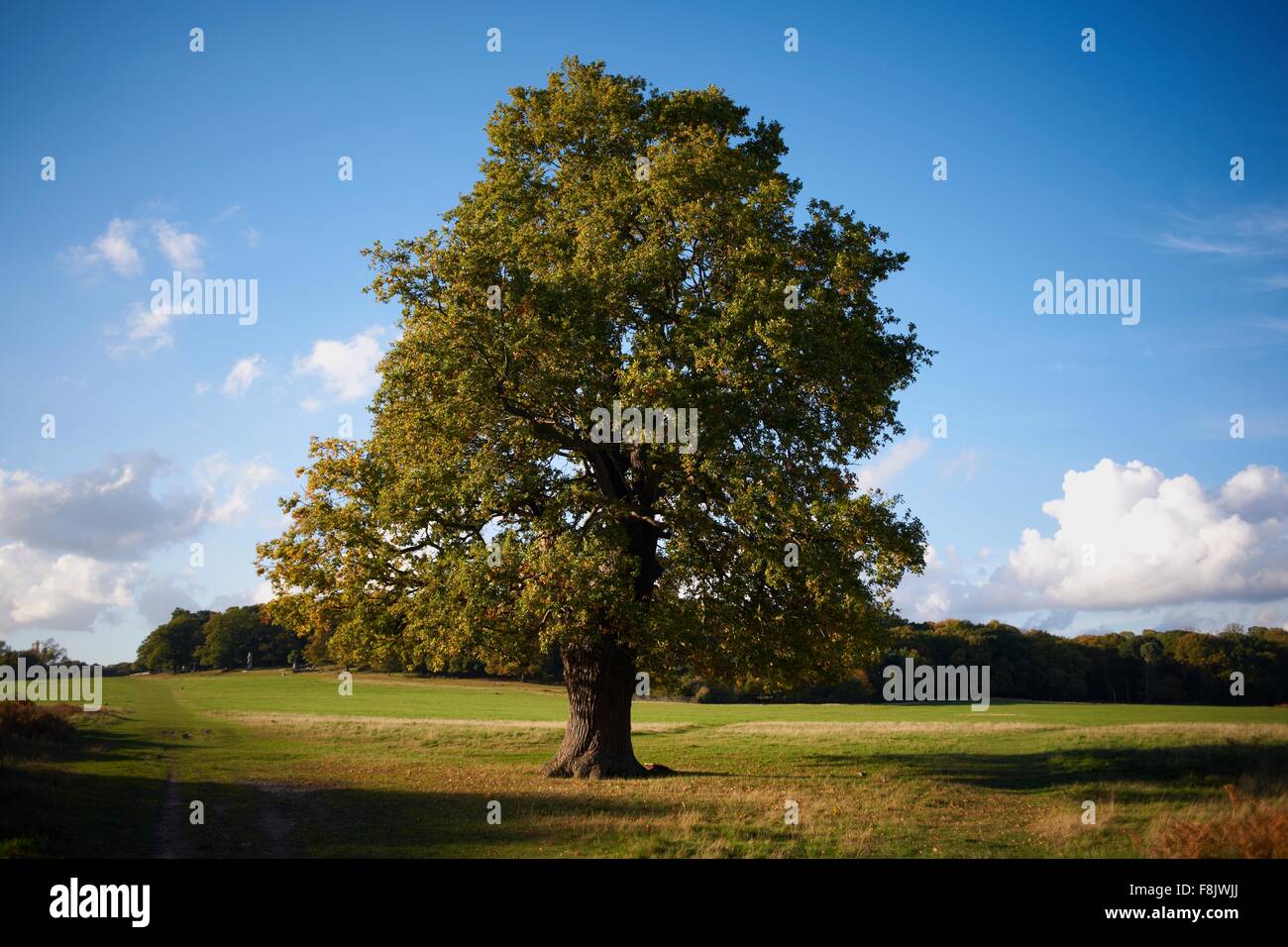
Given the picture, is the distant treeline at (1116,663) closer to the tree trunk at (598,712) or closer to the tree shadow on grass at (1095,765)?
the tree shadow on grass at (1095,765)

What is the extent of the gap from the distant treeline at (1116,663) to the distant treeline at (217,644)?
307ft

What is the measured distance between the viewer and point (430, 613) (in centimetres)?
2298

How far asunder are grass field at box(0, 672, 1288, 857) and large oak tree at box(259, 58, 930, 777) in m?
4.03

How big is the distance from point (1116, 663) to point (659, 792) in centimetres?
11438

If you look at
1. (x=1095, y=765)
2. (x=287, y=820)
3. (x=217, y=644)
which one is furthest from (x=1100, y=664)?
(x=217, y=644)

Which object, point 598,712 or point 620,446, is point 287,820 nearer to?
point 598,712

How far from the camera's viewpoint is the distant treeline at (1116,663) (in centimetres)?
10519

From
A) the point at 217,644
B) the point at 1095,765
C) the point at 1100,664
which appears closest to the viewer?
the point at 1095,765

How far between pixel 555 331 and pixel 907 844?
47.5 ft

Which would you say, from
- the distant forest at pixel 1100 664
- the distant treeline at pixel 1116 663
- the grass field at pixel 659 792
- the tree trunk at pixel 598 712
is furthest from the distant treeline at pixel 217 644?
the tree trunk at pixel 598 712

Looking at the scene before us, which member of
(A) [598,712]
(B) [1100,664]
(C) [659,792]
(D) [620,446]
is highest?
(D) [620,446]

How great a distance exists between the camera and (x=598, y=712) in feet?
84.8
